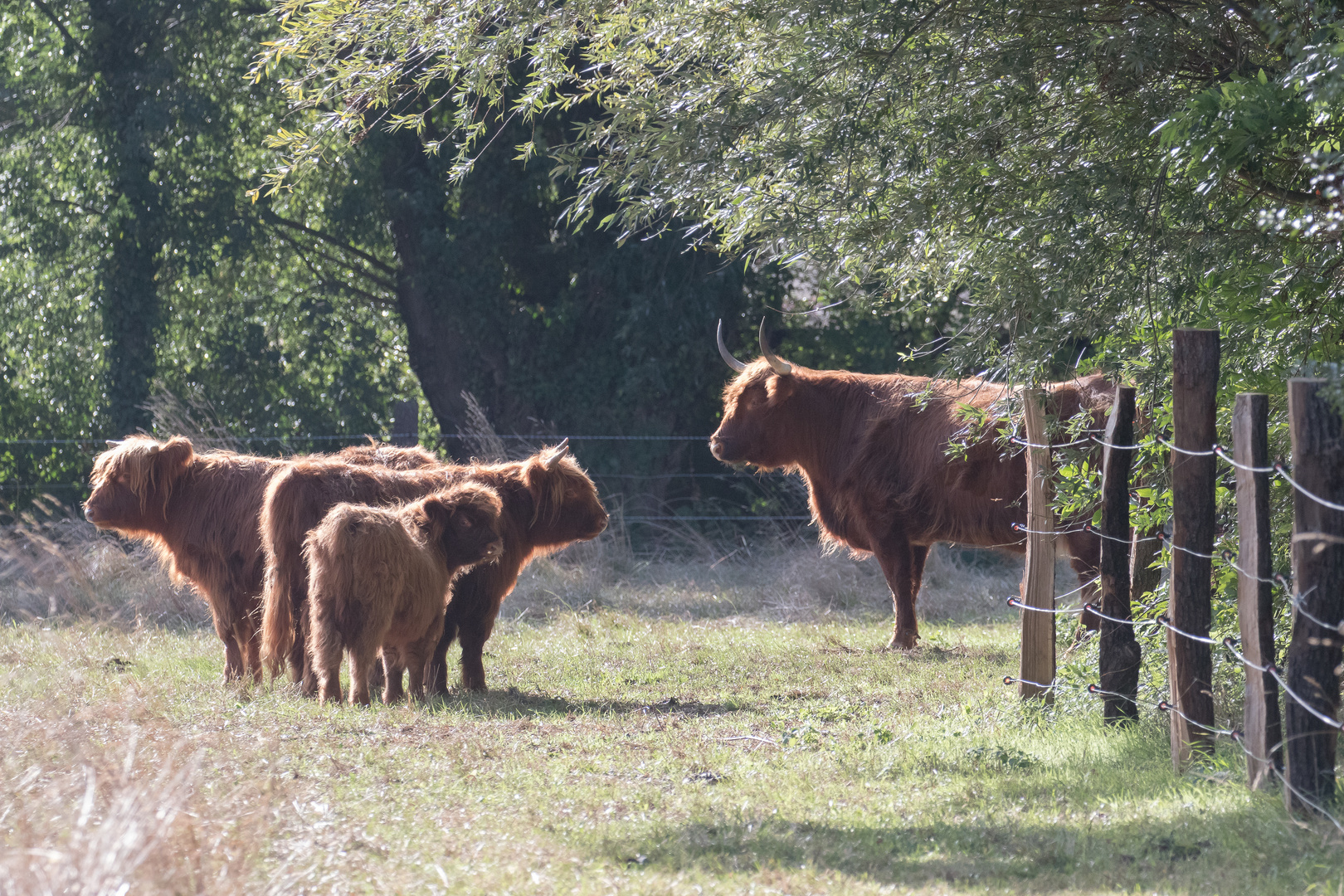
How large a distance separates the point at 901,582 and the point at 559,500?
9.01 feet

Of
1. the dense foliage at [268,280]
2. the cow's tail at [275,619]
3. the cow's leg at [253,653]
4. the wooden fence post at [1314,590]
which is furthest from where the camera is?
the dense foliage at [268,280]

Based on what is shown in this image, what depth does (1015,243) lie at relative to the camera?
5531 mm

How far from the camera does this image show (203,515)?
7.92 m

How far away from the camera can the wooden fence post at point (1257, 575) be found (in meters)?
4.11

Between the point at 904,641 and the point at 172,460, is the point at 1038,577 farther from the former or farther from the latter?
the point at 172,460

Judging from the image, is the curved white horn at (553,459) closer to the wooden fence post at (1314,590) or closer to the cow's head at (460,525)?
the cow's head at (460,525)

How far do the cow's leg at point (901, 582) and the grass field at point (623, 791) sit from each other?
80 centimetres

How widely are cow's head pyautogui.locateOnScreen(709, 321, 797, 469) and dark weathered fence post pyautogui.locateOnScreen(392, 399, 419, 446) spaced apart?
13.1 feet

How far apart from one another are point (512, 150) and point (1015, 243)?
10368 mm

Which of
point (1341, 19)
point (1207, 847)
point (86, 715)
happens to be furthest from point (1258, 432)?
point (86, 715)

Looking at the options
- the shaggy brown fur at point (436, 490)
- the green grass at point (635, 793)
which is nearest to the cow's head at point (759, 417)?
the shaggy brown fur at point (436, 490)

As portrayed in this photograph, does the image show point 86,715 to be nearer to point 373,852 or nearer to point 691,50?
point 373,852

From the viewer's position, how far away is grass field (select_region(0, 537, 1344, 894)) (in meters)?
3.60

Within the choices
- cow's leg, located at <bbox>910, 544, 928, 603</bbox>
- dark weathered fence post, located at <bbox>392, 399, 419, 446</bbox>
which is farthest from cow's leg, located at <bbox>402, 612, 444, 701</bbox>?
dark weathered fence post, located at <bbox>392, 399, 419, 446</bbox>
